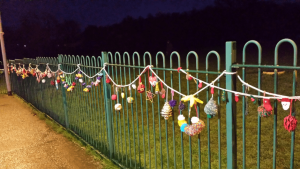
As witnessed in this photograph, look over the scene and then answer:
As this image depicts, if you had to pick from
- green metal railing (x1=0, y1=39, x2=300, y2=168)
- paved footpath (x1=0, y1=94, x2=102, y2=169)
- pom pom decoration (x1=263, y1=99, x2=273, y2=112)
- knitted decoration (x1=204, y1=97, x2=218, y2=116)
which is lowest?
paved footpath (x1=0, y1=94, x2=102, y2=169)

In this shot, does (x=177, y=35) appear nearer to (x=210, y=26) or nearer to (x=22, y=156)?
(x=210, y=26)

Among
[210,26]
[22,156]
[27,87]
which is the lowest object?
[22,156]

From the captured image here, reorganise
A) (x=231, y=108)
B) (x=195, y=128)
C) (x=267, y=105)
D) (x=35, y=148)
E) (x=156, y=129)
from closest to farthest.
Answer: (x=267, y=105)
(x=231, y=108)
(x=195, y=128)
(x=35, y=148)
(x=156, y=129)

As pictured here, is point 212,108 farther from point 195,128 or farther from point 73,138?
point 73,138

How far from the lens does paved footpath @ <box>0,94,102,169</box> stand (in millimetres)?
4133

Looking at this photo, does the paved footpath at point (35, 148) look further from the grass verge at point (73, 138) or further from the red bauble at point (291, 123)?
the red bauble at point (291, 123)

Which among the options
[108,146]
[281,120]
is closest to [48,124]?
[108,146]

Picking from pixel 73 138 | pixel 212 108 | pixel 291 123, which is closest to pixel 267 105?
pixel 291 123

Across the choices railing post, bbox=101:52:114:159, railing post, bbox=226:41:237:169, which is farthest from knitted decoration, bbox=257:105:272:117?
railing post, bbox=101:52:114:159

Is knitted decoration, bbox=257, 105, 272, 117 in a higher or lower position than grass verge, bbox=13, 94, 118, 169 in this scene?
higher

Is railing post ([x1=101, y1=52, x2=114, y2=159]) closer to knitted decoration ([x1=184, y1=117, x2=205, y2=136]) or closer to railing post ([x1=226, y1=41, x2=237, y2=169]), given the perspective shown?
knitted decoration ([x1=184, y1=117, x2=205, y2=136])

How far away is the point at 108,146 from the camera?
13.7 feet

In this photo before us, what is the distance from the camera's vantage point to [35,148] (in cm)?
479

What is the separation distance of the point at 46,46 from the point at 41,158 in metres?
38.9
